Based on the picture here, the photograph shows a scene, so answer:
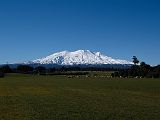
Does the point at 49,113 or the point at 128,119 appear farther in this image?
the point at 49,113

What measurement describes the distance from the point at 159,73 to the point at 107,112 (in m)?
138

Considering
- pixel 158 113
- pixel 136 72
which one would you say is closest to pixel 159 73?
pixel 136 72

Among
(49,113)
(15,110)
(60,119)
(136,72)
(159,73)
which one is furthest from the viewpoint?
(136,72)

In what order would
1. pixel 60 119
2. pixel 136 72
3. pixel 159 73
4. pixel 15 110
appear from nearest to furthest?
pixel 60 119 → pixel 15 110 → pixel 159 73 → pixel 136 72

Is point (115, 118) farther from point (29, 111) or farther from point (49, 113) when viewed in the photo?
point (29, 111)

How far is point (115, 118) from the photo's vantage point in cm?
2714

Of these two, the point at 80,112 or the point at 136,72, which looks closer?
the point at 80,112

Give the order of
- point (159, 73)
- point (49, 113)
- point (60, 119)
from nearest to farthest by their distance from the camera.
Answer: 1. point (60, 119)
2. point (49, 113)
3. point (159, 73)

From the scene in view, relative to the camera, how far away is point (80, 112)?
3019cm

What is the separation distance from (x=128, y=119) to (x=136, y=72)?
6044 inches

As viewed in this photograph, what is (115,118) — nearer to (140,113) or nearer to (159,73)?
(140,113)

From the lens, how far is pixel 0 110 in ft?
103

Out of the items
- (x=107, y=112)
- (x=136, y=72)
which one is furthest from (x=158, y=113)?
(x=136, y=72)

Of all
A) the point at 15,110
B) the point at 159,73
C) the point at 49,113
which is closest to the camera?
the point at 49,113
